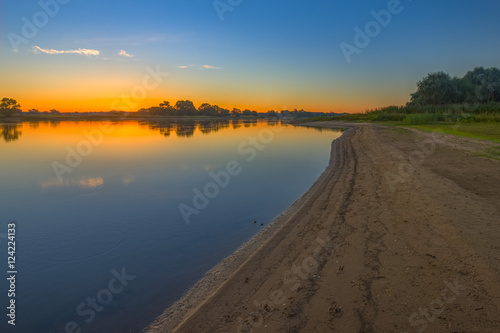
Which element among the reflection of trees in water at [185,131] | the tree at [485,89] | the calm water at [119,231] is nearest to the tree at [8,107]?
the reflection of trees in water at [185,131]

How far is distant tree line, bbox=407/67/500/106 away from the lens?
60.4 metres

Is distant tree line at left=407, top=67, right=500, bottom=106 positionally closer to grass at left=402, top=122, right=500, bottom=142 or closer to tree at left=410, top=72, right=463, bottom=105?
tree at left=410, top=72, right=463, bottom=105

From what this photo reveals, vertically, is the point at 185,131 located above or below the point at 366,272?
above

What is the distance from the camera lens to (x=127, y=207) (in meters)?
8.90

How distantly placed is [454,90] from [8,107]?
119 metres

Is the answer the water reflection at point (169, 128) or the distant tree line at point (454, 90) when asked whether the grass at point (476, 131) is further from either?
the distant tree line at point (454, 90)

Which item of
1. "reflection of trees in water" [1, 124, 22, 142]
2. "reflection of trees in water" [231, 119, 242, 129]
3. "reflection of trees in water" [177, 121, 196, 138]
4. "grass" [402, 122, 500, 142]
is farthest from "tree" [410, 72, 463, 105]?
"reflection of trees in water" [1, 124, 22, 142]

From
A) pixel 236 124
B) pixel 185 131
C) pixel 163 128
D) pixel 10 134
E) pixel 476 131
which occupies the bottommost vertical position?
pixel 10 134

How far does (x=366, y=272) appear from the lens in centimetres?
419

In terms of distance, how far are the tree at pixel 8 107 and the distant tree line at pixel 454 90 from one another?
113593 millimetres

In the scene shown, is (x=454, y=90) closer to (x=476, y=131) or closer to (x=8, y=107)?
(x=476, y=131)

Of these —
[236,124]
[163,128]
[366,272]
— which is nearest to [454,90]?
[236,124]

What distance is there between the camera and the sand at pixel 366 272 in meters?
3.26

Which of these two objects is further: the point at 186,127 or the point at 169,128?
the point at 186,127
